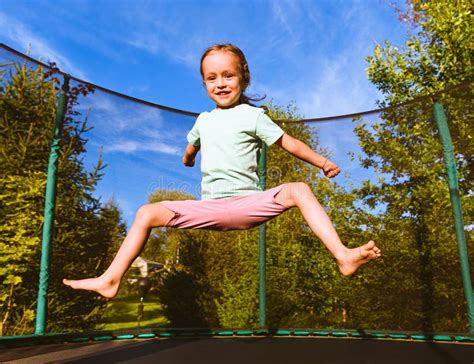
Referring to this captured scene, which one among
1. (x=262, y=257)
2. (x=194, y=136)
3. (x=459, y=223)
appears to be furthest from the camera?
(x=262, y=257)

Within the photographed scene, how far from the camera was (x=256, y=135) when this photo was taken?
144cm

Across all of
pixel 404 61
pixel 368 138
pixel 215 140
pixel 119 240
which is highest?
pixel 404 61

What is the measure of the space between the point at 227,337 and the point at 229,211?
1775mm

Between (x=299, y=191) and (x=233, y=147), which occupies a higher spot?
(x=233, y=147)

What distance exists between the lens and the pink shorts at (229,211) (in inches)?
47.9

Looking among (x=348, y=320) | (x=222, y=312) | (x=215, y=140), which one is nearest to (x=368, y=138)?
(x=348, y=320)

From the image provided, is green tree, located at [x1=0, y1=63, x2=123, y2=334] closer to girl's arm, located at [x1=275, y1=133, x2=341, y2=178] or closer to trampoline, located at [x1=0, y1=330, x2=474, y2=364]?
trampoline, located at [x1=0, y1=330, x2=474, y2=364]

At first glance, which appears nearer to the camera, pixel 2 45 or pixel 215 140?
pixel 215 140

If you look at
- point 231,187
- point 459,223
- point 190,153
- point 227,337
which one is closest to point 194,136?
point 190,153

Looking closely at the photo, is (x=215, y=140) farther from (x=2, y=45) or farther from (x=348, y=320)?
(x=348, y=320)

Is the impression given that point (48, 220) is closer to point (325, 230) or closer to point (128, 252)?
point (128, 252)

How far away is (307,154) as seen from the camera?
133 centimetres

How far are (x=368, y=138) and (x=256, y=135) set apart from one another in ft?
6.29

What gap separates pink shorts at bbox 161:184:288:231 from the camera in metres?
1.22
